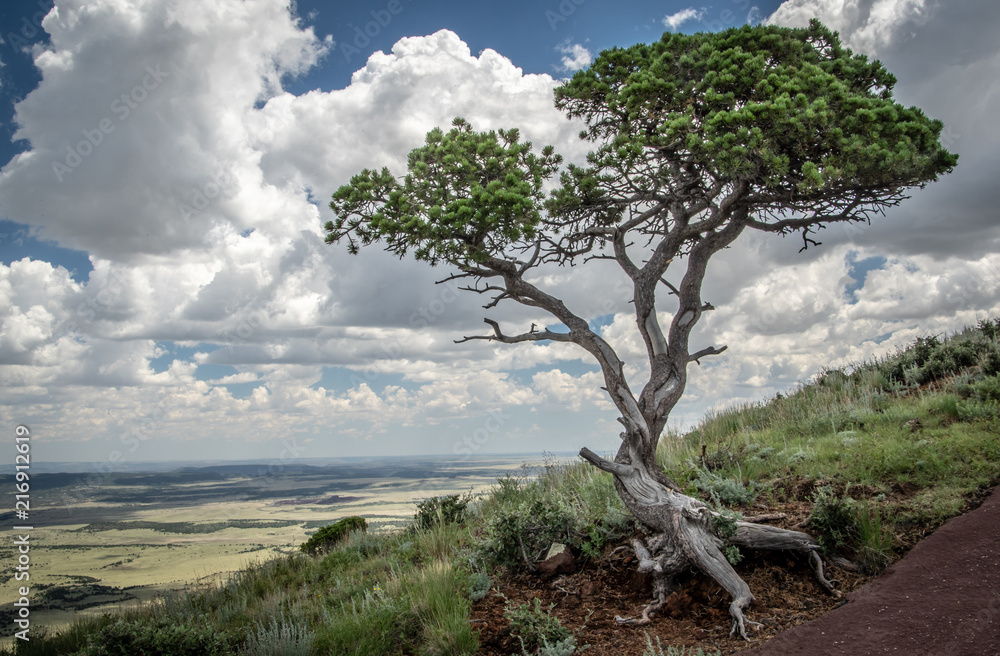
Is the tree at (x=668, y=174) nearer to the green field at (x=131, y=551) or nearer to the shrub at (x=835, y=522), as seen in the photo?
the shrub at (x=835, y=522)

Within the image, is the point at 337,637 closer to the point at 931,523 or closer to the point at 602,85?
the point at 931,523

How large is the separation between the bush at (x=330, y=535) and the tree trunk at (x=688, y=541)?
31.6 ft

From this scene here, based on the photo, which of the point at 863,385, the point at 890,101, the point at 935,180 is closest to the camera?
the point at 890,101

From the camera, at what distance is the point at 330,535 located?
14906mm

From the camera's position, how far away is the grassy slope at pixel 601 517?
614 cm

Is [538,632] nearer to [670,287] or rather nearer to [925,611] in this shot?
[925,611]

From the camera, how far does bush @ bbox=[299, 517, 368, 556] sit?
1435cm

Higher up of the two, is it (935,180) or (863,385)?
(935,180)

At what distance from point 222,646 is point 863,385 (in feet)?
48.2

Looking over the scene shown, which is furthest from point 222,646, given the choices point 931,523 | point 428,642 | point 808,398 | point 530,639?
point 808,398

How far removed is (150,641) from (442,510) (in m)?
7.71

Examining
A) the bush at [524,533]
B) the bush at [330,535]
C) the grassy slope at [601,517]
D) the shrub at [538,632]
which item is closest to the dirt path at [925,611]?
→ the grassy slope at [601,517]

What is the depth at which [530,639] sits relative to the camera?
5613mm

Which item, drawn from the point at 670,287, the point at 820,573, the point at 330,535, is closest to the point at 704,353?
the point at 670,287
